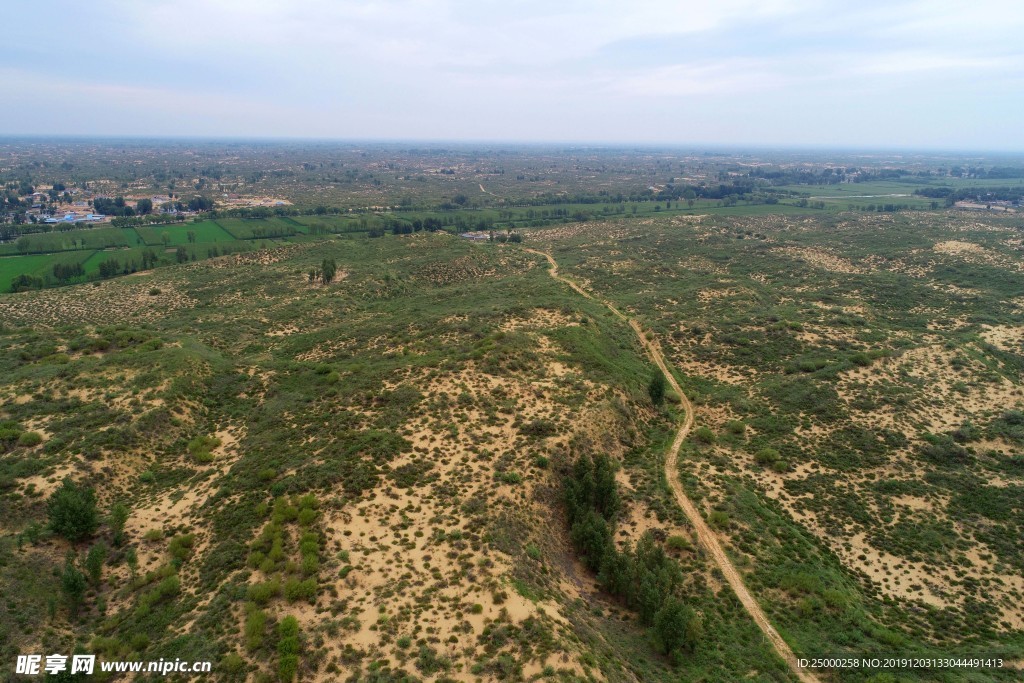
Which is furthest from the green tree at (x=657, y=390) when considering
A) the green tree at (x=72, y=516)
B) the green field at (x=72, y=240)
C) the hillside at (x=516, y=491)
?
the green field at (x=72, y=240)

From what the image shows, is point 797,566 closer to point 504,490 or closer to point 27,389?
point 504,490

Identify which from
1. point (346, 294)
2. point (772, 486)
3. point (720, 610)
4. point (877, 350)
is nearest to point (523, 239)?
point (346, 294)

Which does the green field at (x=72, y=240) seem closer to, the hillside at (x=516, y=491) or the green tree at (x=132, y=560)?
the hillside at (x=516, y=491)

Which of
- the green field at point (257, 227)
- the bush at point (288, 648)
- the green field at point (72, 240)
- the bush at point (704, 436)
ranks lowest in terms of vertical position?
the bush at point (704, 436)

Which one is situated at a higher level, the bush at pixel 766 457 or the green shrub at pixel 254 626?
the green shrub at pixel 254 626

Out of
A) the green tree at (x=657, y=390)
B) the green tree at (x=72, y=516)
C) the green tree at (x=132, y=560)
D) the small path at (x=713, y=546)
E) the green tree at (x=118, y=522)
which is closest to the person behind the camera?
the small path at (x=713, y=546)

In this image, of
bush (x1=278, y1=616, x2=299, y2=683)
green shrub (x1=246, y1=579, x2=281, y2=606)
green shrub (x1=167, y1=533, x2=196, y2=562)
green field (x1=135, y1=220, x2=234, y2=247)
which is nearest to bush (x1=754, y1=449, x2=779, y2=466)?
bush (x1=278, y1=616, x2=299, y2=683)

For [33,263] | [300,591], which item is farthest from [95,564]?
[33,263]
